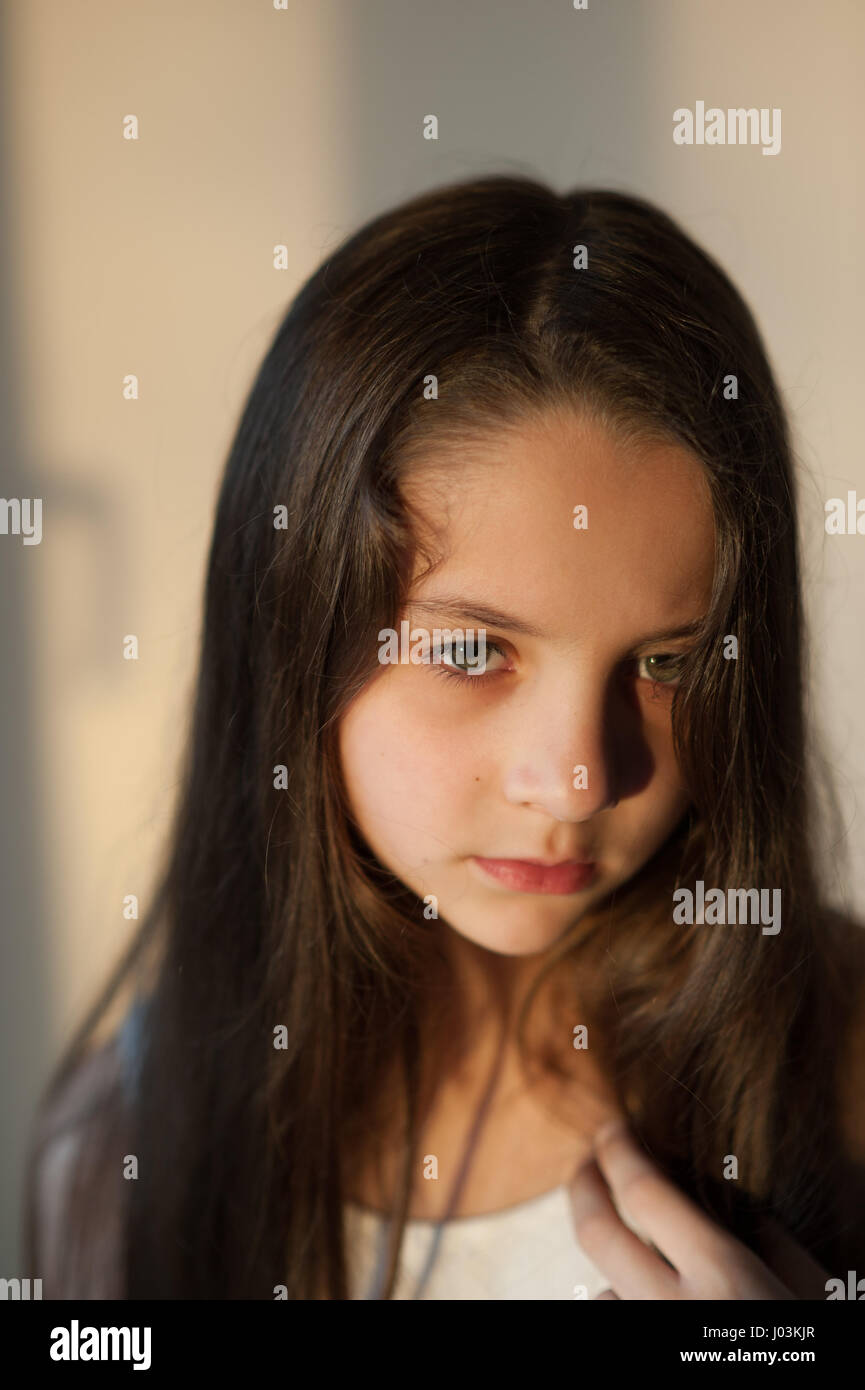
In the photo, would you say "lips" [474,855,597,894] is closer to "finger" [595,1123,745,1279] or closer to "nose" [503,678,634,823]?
"nose" [503,678,634,823]

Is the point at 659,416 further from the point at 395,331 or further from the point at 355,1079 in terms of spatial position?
the point at 355,1079

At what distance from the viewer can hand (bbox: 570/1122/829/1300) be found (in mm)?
728

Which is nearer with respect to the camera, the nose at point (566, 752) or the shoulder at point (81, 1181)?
the nose at point (566, 752)

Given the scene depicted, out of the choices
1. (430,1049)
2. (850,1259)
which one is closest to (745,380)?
(430,1049)

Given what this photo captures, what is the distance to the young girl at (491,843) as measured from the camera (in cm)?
68

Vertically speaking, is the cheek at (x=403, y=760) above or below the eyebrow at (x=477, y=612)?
below

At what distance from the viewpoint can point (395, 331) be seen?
690mm

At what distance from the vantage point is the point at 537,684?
688 millimetres

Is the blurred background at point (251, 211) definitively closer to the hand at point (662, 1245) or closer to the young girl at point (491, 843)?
the young girl at point (491, 843)

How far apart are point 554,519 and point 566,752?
16 cm

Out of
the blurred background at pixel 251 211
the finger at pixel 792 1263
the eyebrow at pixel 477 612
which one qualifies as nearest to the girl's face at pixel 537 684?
the eyebrow at pixel 477 612

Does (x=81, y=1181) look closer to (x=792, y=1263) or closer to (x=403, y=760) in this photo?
(x=403, y=760)

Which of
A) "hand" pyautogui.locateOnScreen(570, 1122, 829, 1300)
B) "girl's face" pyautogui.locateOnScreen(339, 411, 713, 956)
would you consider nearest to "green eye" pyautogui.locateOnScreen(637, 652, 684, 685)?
"girl's face" pyautogui.locateOnScreen(339, 411, 713, 956)
